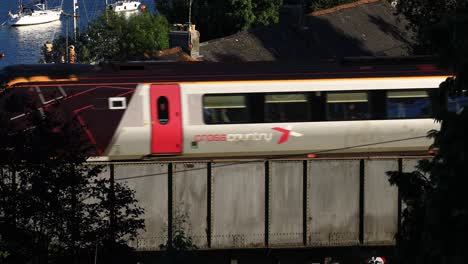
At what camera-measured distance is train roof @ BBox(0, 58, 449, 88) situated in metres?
23.4

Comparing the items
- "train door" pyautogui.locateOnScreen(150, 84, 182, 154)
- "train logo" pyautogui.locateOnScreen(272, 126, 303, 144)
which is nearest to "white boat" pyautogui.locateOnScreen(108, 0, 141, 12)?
"train door" pyautogui.locateOnScreen(150, 84, 182, 154)

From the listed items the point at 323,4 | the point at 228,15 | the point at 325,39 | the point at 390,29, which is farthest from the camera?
the point at 323,4

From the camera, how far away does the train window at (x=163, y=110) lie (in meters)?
23.4

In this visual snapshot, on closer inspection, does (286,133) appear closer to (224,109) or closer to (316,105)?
(316,105)

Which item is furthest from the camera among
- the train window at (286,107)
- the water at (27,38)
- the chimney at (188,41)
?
the water at (27,38)

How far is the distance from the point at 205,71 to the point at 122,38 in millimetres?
31339

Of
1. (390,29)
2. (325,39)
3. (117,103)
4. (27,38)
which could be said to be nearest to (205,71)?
(117,103)

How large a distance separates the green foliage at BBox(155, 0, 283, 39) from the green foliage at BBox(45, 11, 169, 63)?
4349 millimetres

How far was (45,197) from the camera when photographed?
13977 mm

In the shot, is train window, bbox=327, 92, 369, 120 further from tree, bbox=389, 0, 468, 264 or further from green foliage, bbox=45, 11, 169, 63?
green foliage, bbox=45, 11, 169, 63

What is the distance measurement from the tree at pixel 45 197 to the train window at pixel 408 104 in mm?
11395

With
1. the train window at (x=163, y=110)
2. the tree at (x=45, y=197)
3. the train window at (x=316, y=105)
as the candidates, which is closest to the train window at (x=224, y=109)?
the train window at (x=163, y=110)

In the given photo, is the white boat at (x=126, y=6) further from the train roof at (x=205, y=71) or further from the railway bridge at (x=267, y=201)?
the railway bridge at (x=267, y=201)

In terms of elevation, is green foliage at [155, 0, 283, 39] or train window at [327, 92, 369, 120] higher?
green foliage at [155, 0, 283, 39]
